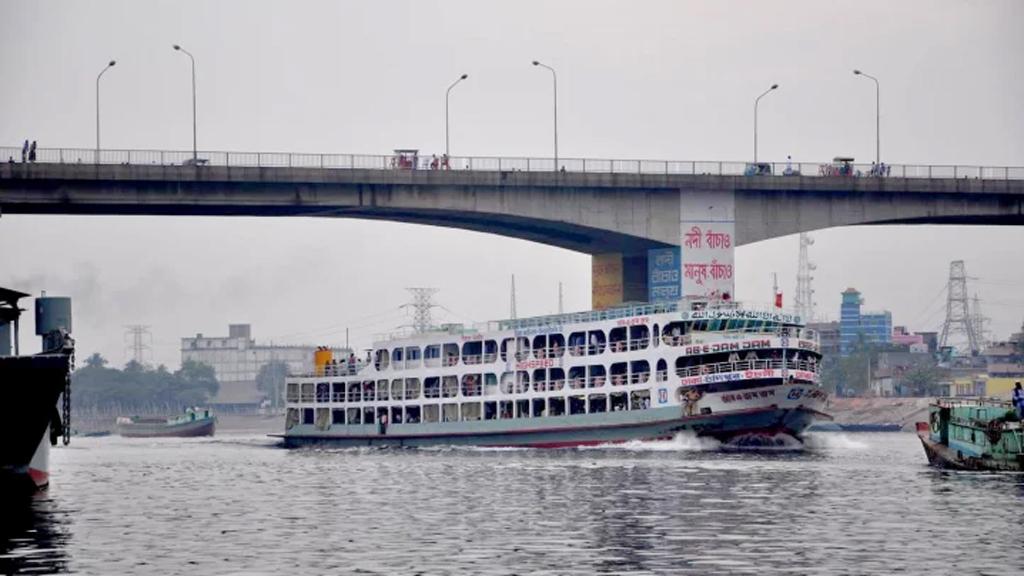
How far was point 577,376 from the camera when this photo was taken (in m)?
98.6

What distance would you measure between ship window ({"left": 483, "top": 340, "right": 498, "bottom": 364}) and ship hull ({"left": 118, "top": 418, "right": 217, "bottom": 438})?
3462 inches

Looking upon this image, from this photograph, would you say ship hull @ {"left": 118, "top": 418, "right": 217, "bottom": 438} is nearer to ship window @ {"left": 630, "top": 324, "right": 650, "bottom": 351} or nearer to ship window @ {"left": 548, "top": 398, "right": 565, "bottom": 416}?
ship window @ {"left": 548, "top": 398, "right": 565, "bottom": 416}

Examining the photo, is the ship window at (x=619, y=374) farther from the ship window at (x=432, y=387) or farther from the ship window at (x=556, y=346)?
the ship window at (x=432, y=387)

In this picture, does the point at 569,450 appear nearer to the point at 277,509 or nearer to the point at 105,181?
the point at 105,181

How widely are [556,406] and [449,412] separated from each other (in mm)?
7613

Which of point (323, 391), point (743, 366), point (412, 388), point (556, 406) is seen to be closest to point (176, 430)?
point (323, 391)

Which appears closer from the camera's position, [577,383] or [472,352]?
[577,383]

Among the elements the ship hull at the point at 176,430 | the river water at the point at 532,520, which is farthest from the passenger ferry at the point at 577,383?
the ship hull at the point at 176,430

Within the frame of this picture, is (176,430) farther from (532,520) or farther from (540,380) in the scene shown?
(532,520)

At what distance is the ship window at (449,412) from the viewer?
342 feet

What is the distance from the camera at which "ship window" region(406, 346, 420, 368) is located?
10688 centimetres

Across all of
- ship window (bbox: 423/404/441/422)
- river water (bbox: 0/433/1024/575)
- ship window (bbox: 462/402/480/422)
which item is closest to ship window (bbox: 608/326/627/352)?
ship window (bbox: 462/402/480/422)

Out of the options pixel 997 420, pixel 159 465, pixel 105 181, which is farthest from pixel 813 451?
pixel 105 181

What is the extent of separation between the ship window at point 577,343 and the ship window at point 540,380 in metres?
2.17
